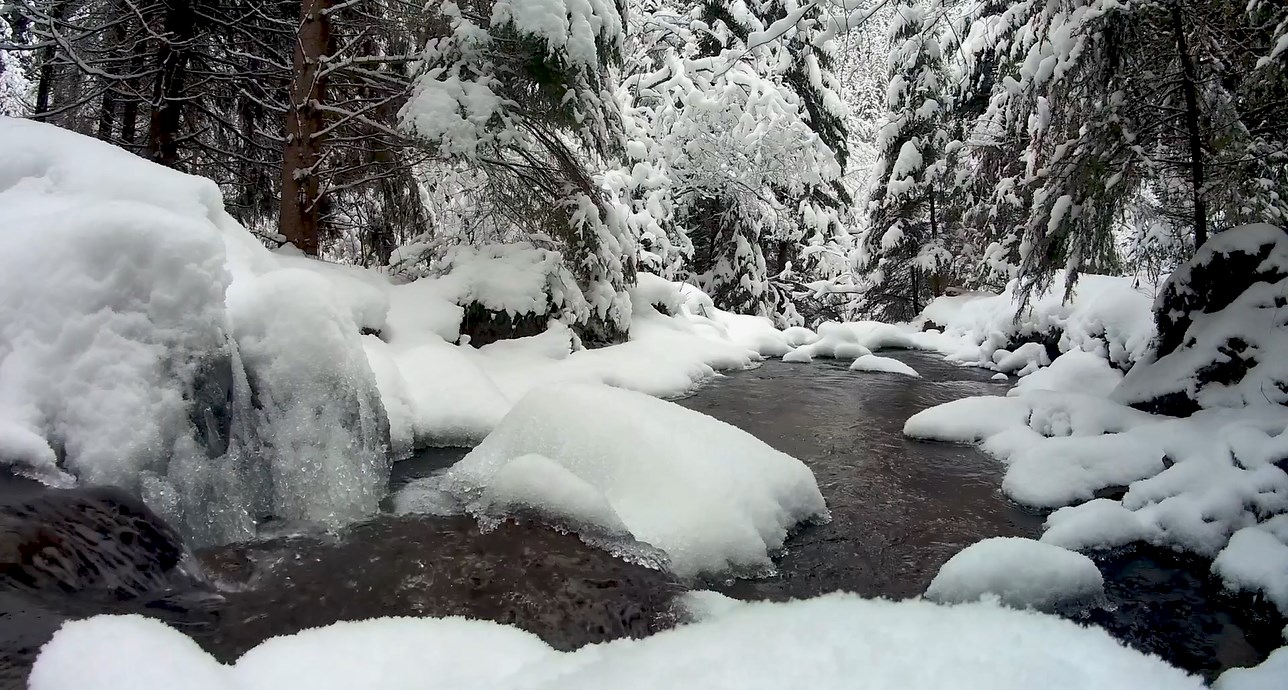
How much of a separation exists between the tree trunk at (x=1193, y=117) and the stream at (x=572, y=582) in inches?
117

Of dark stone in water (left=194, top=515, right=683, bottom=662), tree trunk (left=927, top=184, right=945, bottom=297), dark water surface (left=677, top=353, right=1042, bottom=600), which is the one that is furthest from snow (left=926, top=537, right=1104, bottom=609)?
tree trunk (left=927, top=184, right=945, bottom=297)

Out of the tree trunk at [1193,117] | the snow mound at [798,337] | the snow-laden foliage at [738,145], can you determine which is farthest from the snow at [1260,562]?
the snow-laden foliage at [738,145]

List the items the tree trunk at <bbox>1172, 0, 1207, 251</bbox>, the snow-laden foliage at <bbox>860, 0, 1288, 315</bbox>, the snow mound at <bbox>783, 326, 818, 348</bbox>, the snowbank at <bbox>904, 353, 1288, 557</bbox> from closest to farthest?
the snowbank at <bbox>904, 353, 1288, 557</bbox> < the snow-laden foliage at <bbox>860, 0, 1288, 315</bbox> < the tree trunk at <bbox>1172, 0, 1207, 251</bbox> < the snow mound at <bbox>783, 326, 818, 348</bbox>

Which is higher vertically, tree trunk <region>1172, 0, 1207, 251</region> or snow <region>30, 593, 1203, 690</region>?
tree trunk <region>1172, 0, 1207, 251</region>

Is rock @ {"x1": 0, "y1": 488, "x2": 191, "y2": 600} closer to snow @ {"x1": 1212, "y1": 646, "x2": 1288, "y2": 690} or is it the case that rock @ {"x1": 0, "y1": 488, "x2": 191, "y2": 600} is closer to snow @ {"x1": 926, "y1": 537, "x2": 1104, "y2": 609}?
snow @ {"x1": 926, "y1": 537, "x2": 1104, "y2": 609}

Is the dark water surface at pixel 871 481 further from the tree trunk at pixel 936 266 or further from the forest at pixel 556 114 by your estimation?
the tree trunk at pixel 936 266

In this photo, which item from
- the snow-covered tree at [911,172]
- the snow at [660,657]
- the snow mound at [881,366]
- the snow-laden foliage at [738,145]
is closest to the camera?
the snow at [660,657]

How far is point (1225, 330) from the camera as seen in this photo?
4676mm

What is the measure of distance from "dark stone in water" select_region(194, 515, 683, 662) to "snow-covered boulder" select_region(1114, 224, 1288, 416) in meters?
4.09

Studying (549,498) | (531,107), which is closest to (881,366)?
(531,107)

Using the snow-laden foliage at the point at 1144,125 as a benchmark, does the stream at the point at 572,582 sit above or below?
below

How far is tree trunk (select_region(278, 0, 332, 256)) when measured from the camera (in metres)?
6.32

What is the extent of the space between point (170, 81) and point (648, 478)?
21.4 ft

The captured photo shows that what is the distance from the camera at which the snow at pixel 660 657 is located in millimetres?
1790
